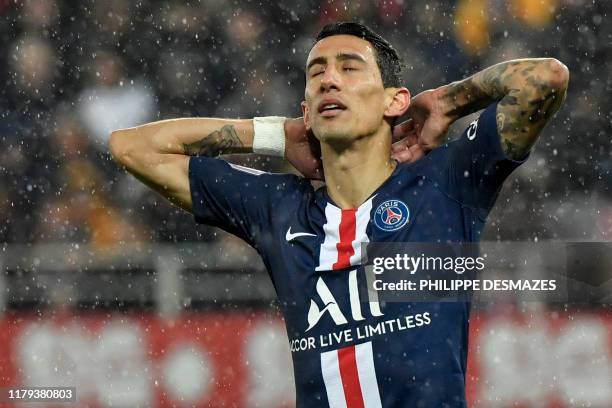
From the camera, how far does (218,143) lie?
3.89 meters

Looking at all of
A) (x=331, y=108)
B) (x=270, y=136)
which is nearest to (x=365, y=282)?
(x=331, y=108)

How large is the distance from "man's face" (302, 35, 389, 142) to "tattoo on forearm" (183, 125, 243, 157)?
1.32 feet

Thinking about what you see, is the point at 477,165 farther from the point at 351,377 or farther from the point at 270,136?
the point at 270,136

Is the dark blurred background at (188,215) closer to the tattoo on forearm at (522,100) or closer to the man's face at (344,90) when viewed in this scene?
the man's face at (344,90)

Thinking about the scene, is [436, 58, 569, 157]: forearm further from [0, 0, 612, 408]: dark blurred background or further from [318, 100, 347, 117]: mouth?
[0, 0, 612, 408]: dark blurred background

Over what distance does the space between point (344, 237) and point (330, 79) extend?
56 centimetres

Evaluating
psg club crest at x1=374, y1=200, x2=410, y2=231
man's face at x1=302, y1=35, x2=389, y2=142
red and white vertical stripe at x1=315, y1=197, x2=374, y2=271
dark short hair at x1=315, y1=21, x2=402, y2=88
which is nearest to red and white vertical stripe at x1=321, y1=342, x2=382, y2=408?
red and white vertical stripe at x1=315, y1=197, x2=374, y2=271

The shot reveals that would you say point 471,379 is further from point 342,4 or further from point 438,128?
point 342,4

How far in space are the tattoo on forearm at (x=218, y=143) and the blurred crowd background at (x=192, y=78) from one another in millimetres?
3667

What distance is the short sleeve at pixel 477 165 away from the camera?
→ 3.15 metres

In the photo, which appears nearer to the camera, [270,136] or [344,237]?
[344,237]

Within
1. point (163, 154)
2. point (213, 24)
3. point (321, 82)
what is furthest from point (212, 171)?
point (213, 24)

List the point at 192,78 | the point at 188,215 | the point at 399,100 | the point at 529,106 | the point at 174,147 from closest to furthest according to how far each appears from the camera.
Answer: the point at 529,106
the point at 399,100
the point at 174,147
the point at 188,215
the point at 192,78

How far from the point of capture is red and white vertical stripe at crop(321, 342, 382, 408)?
3.14 meters
